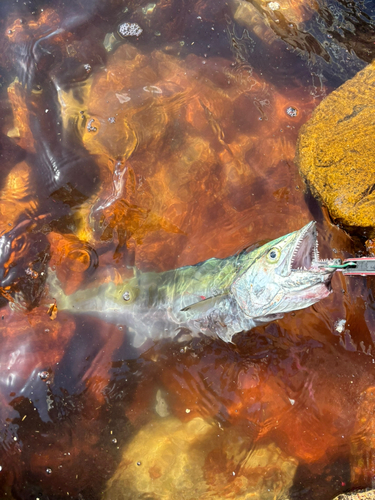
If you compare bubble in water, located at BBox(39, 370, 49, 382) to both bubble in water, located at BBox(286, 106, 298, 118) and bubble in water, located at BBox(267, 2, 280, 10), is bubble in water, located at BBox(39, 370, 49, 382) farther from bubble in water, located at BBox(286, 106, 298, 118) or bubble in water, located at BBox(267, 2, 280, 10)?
bubble in water, located at BBox(267, 2, 280, 10)

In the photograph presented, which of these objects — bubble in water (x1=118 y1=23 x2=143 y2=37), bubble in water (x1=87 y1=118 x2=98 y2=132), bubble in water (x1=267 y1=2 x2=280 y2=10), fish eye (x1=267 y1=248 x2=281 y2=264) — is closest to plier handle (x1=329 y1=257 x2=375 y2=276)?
fish eye (x1=267 y1=248 x2=281 y2=264)

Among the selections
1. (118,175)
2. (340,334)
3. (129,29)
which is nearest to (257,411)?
(340,334)

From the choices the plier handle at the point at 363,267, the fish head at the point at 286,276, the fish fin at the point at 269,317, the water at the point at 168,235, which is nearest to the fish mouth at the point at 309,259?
the fish head at the point at 286,276

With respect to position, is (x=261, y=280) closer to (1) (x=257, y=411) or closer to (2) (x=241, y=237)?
(2) (x=241, y=237)

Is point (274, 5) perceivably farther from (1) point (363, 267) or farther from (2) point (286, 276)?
(2) point (286, 276)

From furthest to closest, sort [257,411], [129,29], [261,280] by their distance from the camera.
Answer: [129,29] → [257,411] → [261,280]
